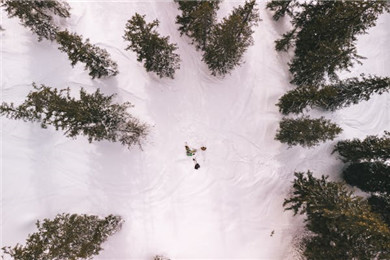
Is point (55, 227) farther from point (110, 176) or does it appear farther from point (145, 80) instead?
point (145, 80)

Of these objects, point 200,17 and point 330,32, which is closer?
point 200,17

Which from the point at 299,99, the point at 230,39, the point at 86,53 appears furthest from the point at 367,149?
the point at 86,53

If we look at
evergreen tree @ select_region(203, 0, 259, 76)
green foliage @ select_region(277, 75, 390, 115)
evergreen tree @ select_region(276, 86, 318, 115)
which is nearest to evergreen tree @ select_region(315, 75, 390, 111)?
green foliage @ select_region(277, 75, 390, 115)

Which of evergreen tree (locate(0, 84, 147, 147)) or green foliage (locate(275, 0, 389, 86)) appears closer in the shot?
evergreen tree (locate(0, 84, 147, 147))

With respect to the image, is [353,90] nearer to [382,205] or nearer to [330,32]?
[330,32]

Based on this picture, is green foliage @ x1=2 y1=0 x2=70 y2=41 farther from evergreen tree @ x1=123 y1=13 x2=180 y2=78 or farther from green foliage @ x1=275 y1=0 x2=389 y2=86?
green foliage @ x1=275 y1=0 x2=389 y2=86

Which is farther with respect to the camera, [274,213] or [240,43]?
[274,213]

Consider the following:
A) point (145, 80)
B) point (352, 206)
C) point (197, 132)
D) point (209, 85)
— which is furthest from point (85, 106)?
point (352, 206)
